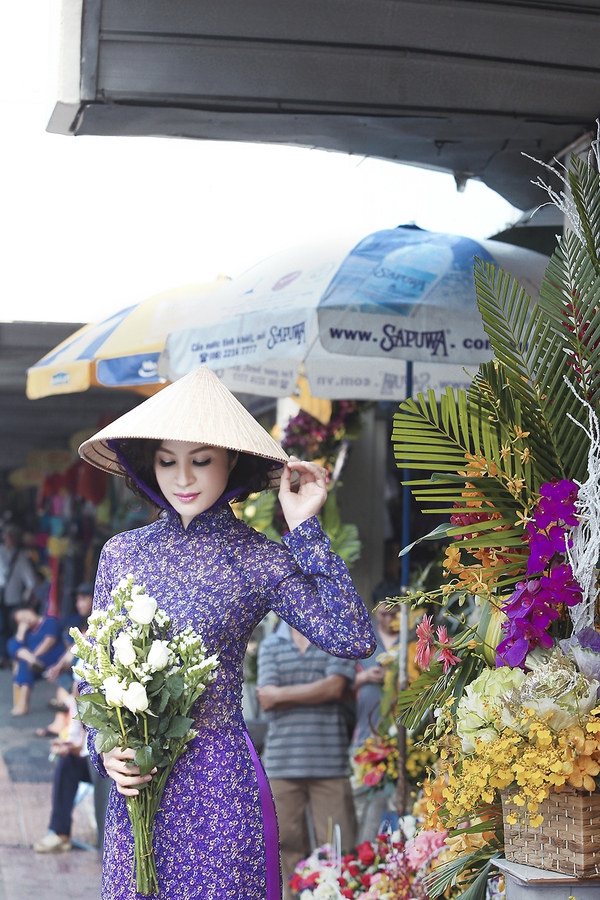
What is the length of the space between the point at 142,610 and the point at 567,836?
0.92 metres

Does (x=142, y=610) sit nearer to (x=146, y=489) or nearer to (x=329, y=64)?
(x=146, y=489)

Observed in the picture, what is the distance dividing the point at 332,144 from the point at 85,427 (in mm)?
14113

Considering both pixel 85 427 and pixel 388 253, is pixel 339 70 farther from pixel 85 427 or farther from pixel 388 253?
pixel 85 427

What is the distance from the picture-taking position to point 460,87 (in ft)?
11.2

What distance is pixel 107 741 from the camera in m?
2.19

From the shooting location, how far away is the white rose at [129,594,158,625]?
7.06 ft

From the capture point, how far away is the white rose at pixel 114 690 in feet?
6.97

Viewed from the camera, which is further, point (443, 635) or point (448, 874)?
point (448, 874)

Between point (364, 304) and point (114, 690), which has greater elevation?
point (364, 304)

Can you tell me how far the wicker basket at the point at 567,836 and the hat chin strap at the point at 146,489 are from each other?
1.01 m

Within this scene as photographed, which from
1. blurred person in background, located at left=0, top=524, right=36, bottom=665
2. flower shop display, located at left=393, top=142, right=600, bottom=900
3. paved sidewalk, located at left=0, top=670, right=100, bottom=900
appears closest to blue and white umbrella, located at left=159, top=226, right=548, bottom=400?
flower shop display, located at left=393, top=142, right=600, bottom=900

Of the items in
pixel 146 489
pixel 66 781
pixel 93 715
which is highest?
pixel 146 489

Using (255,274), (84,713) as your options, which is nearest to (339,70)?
(255,274)

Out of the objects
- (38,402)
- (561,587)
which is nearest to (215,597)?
(561,587)
